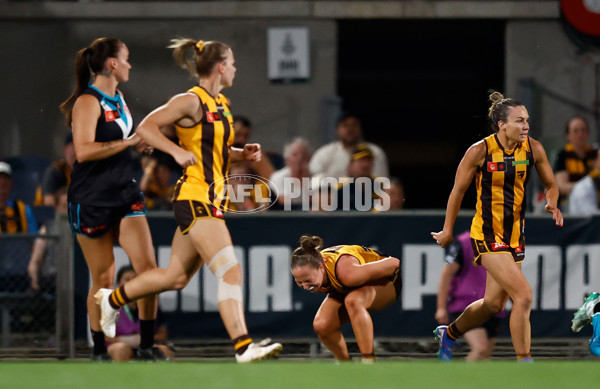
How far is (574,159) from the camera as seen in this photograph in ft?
37.3

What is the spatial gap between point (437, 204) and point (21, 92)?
784cm

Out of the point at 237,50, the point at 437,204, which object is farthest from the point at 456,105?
the point at 237,50

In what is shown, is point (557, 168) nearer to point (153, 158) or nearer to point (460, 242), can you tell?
point (460, 242)

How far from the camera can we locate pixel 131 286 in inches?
282

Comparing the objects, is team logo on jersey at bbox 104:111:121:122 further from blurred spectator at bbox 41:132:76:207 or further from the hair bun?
blurred spectator at bbox 41:132:76:207

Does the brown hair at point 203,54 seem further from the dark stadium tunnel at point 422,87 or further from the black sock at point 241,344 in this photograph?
the dark stadium tunnel at point 422,87

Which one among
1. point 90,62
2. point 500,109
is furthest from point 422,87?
point 90,62

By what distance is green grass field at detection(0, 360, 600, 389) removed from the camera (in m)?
5.18

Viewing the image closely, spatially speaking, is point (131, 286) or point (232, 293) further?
point (131, 286)

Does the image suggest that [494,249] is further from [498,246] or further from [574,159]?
[574,159]

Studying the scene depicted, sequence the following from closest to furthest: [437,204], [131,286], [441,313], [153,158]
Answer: [131,286] → [441,313] → [153,158] → [437,204]

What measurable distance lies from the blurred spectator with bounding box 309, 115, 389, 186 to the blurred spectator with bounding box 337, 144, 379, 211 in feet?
1.55

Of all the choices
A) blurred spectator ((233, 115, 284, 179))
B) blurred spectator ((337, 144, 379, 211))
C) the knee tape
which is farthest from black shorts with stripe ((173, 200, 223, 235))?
blurred spectator ((233, 115, 284, 179))

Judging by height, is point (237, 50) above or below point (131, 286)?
above
